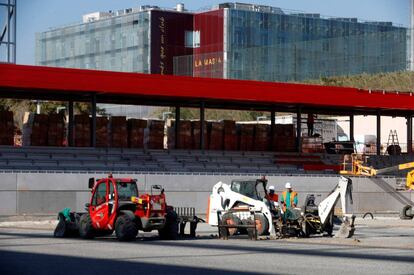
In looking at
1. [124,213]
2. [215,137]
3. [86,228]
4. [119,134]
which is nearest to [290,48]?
[215,137]

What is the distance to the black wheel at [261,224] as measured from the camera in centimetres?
2950

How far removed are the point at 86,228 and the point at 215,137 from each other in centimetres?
2590

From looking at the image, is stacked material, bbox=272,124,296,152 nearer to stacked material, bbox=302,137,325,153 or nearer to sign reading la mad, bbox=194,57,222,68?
stacked material, bbox=302,137,325,153

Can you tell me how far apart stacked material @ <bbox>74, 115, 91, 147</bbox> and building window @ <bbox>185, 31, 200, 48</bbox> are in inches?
1852

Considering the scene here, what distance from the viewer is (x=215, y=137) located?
54.1m

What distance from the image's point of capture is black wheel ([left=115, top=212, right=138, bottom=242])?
2736cm

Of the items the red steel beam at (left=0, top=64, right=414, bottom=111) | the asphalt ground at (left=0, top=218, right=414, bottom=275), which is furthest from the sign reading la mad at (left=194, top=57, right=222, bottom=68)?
the asphalt ground at (left=0, top=218, right=414, bottom=275)

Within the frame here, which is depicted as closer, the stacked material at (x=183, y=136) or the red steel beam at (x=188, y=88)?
the red steel beam at (x=188, y=88)

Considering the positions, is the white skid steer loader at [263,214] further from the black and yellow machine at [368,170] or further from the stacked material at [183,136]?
the stacked material at [183,136]

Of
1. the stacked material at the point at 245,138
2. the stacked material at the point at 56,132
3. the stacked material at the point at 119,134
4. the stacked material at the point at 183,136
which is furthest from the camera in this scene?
the stacked material at the point at 245,138

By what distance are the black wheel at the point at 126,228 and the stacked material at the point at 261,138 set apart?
92.5 feet

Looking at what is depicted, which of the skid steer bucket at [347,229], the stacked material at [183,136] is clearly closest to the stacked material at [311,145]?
the stacked material at [183,136]

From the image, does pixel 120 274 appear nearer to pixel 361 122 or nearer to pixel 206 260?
pixel 206 260

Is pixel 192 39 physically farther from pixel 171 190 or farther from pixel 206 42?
pixel 171 190
